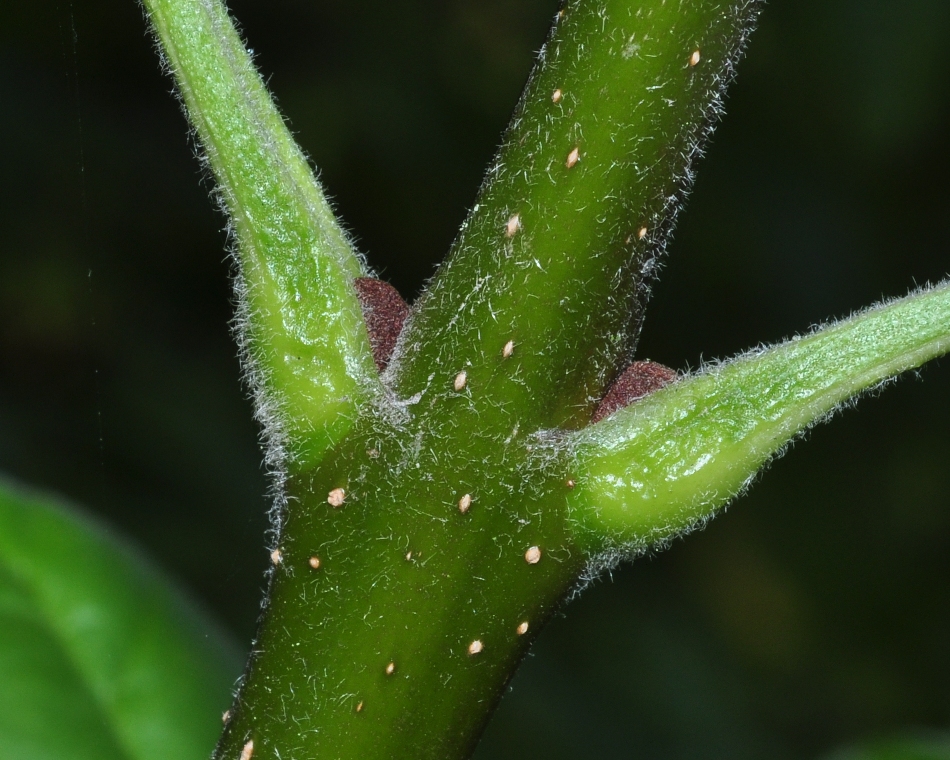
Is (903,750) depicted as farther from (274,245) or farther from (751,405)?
(274,245)

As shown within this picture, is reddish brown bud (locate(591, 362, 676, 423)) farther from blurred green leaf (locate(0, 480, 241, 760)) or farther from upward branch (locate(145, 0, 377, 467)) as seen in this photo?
blurred green leaf (locate(0, 480, 241, 760))

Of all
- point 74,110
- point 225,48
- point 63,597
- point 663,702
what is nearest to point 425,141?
point 74,110

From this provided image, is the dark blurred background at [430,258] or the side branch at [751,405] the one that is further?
the dark blurred background at [430,258]

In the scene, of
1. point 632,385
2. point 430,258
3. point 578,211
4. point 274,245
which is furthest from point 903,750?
point 430,258

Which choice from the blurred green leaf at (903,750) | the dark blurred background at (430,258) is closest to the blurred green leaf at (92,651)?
the blurred green leaf at (903,750)

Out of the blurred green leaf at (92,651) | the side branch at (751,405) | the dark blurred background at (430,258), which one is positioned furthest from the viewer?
the dark blurred background at (430,258)

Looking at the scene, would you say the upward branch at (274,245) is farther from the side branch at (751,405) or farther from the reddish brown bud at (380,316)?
the side branch at (751,405)
